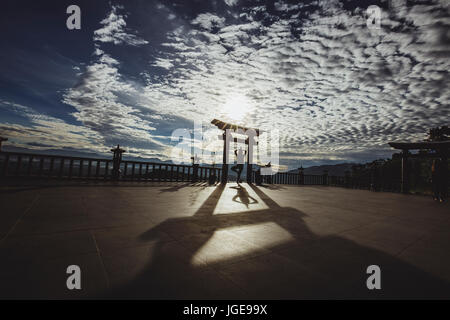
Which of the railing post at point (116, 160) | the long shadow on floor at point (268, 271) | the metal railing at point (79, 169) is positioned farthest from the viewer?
the railing post at point (116, 160)

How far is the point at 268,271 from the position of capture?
1377 mm

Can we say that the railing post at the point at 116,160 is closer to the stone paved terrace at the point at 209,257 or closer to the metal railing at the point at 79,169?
the metal railing at the point at 79,169

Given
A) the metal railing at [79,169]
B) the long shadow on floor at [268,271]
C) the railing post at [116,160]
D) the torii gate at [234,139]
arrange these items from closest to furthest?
the long shadow on floor at [268,271] < the metal railing at [79,169] < the railing post at [116,160] < the torii gate at [234,139]

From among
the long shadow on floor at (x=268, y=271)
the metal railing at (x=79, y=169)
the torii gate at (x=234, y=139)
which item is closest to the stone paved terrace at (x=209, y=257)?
the long shadow on floor at (x=268, y=271)

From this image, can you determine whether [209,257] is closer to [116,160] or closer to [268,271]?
[268,271]

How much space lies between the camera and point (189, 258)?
153 cm

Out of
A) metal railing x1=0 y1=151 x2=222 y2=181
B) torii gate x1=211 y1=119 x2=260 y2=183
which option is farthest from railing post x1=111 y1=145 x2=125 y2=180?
torii gate x1=211 y1=119 x2=260 y2=183

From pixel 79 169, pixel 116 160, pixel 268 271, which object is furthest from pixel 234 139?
pixel 268 271

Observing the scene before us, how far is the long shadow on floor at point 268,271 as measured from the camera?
3.70 feet

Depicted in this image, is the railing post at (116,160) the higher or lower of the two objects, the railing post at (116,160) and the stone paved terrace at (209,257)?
the higher
